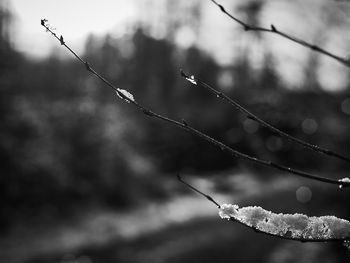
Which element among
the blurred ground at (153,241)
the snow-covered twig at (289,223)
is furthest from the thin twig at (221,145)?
the blurred ground at (153,241)

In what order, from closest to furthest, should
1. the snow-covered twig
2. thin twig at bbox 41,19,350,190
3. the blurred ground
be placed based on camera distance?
thin twig at bbox 41,19,350,190 < the snow-covered twig < the blurred ground

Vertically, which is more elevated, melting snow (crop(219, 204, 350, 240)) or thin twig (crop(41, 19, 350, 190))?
thin twig (crop(41, 19, 350, 190))

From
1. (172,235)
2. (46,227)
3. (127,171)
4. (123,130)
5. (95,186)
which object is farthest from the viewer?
(123,130)

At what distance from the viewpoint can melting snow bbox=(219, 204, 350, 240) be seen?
1.24m

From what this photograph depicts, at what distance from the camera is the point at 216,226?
11.0 meters

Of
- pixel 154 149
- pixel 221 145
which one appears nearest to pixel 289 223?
pixel 221 145

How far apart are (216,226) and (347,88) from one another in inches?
205

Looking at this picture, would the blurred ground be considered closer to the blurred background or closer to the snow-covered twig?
the blurred background

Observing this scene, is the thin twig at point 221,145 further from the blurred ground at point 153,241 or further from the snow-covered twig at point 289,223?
the blurred ground at point 153,241

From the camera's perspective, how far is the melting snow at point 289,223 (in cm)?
124

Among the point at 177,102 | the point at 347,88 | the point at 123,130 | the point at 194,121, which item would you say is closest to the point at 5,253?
the point at 347,88

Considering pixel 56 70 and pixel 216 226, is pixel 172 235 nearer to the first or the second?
pixel 216 226

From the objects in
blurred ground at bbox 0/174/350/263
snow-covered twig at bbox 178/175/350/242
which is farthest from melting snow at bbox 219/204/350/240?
blurred ground at bbox 0/174/350/263

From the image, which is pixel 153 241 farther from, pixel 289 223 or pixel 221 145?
pixel 221 145
